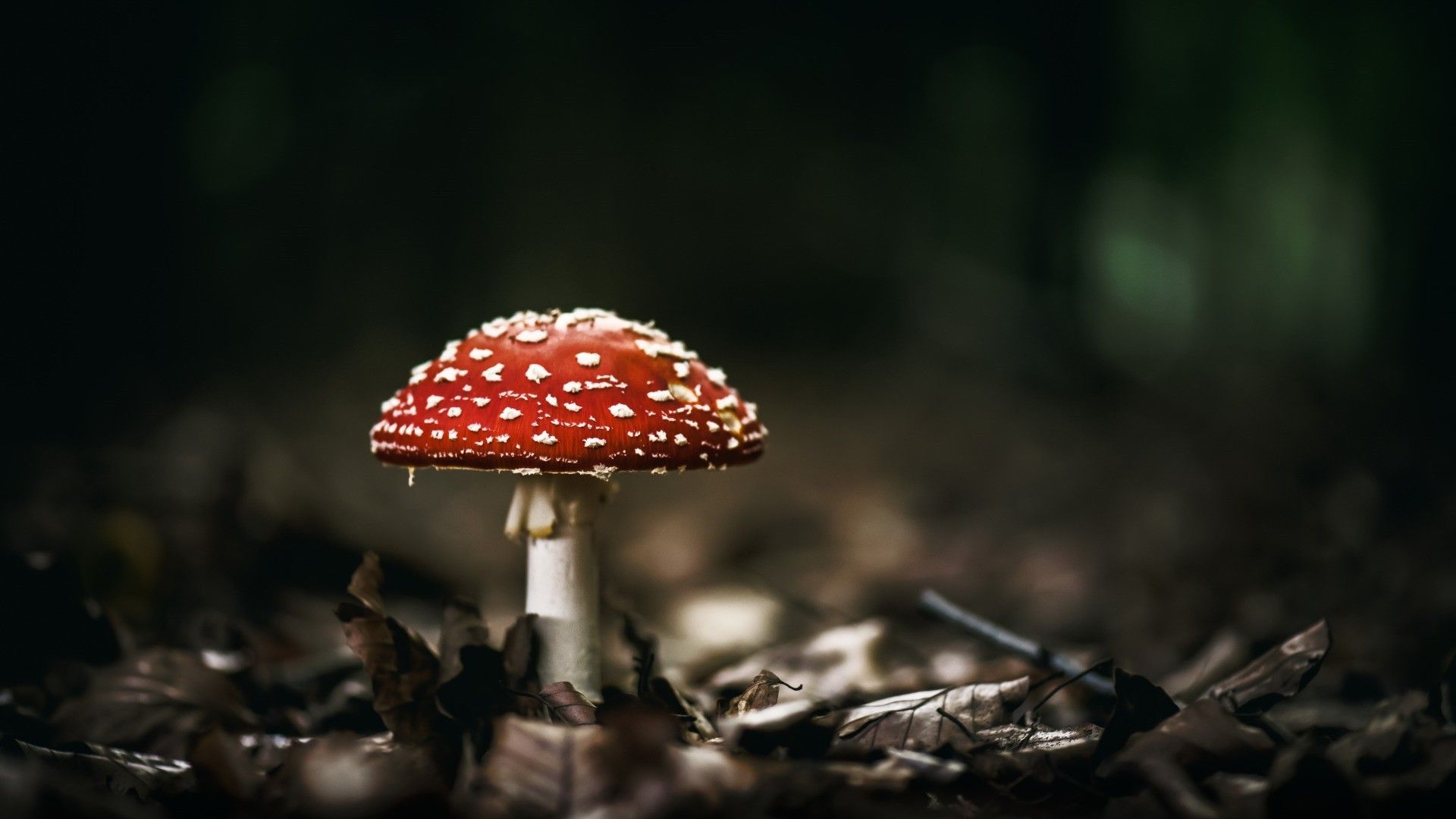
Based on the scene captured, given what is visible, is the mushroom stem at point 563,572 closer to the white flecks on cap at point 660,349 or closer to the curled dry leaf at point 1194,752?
the white flecks on cap at point 660,349

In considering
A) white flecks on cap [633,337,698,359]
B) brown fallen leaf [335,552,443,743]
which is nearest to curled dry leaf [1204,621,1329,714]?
white flecks on cap [633,337,698,359]

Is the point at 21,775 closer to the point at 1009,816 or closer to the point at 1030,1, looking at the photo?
the point at 1009,816

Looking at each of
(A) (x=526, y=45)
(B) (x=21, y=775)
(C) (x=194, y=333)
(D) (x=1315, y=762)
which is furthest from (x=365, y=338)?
(D) (x=1315, y=762)

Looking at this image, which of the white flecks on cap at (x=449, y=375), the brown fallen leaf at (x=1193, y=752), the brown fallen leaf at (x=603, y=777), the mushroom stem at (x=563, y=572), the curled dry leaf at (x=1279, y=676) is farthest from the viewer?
the mushroom stem at (x=563, y=572)

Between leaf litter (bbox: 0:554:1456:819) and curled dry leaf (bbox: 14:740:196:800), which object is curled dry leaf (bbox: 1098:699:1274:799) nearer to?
leaf litter (bbox: 0:554:1456:819)

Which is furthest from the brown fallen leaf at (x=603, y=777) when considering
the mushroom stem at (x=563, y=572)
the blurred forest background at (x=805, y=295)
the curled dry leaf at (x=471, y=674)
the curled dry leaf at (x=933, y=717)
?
the blurred forest background at (x=805, y=295)
